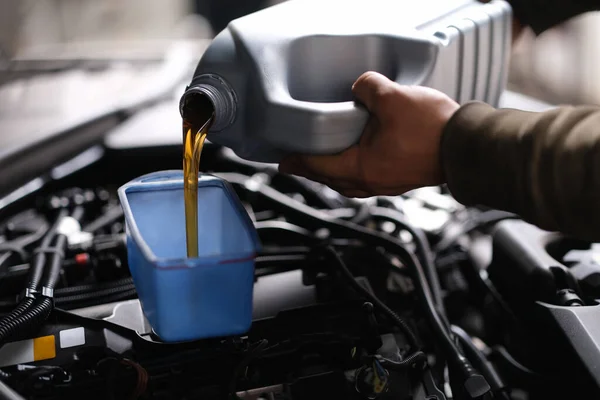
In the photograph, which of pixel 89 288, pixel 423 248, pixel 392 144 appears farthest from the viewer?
pixel 423 248

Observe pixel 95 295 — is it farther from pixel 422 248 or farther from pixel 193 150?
pixel 422 248

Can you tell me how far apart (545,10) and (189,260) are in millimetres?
736

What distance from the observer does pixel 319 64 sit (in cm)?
72

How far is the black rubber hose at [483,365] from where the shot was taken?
2.33 feet

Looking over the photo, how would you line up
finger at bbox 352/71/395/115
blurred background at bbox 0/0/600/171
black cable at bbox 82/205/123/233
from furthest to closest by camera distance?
1. blurred background at bbox 0/0/600/171
2. black cable at bbox 82/205/123/233
3. finger at bbox 352/71/395/115

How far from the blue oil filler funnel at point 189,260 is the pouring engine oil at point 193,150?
39 mm

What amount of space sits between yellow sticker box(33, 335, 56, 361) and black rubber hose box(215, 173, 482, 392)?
0.40 metres

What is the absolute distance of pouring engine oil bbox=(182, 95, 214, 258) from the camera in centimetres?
64

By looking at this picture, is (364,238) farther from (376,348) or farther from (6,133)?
(6,133)

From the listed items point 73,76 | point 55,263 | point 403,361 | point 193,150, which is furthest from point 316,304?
point 73,76

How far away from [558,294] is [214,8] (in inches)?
105

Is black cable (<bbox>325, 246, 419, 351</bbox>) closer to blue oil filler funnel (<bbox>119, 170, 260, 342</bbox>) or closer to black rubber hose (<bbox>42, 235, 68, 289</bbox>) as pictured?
blue oil filler funnel (<bbox>119, 170, 260, 342</bbox>)

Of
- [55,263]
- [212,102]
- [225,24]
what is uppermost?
[212,102]

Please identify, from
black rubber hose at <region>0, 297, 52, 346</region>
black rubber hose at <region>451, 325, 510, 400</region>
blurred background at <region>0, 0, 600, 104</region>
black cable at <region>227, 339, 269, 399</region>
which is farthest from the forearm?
blurred background at <region>0, 0, 600, 104</region>
